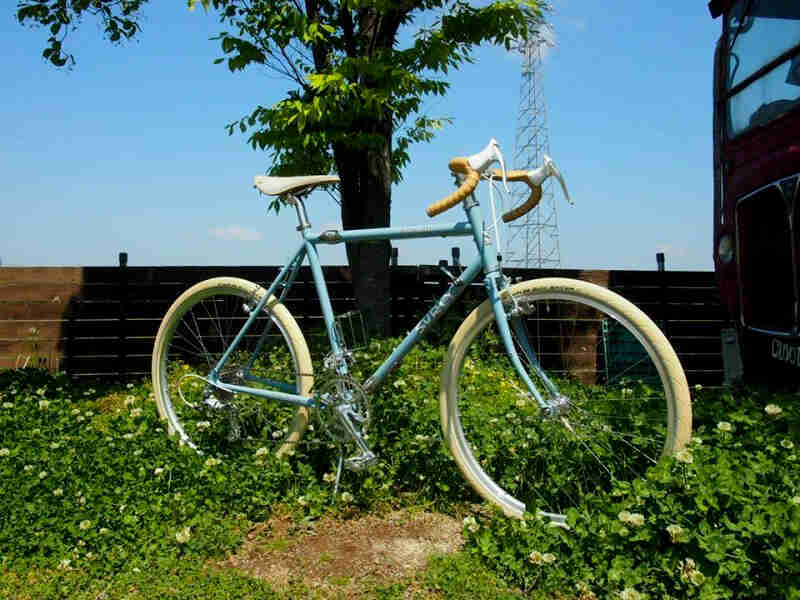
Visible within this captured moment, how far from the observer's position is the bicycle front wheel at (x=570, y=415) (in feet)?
9.66

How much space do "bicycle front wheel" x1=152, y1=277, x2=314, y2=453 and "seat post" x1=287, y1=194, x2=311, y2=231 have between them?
1.55 ft

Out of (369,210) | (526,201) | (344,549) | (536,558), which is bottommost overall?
(344,549)

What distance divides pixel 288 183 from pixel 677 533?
2523mm

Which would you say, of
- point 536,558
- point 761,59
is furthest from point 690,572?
point 761,59

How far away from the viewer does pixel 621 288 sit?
892 cm

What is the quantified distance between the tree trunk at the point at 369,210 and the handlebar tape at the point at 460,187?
385 cm

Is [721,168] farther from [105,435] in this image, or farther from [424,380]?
[105,435]

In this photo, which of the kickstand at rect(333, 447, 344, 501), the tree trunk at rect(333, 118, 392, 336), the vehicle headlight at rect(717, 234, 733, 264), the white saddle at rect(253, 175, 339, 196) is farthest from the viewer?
the tree trunk at rect(333, 118, 392, 336)

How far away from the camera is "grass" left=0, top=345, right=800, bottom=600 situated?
2.61 metres

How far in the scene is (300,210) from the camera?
3941 millimetres

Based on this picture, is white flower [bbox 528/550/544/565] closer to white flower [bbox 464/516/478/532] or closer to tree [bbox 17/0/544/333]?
white flower [bbox 464/516/478/532]

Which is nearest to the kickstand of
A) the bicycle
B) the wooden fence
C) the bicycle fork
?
the bicycle

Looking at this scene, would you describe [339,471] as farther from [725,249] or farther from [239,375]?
[725,249]

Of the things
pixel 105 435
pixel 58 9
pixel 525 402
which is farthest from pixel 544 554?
pixel 58 9
